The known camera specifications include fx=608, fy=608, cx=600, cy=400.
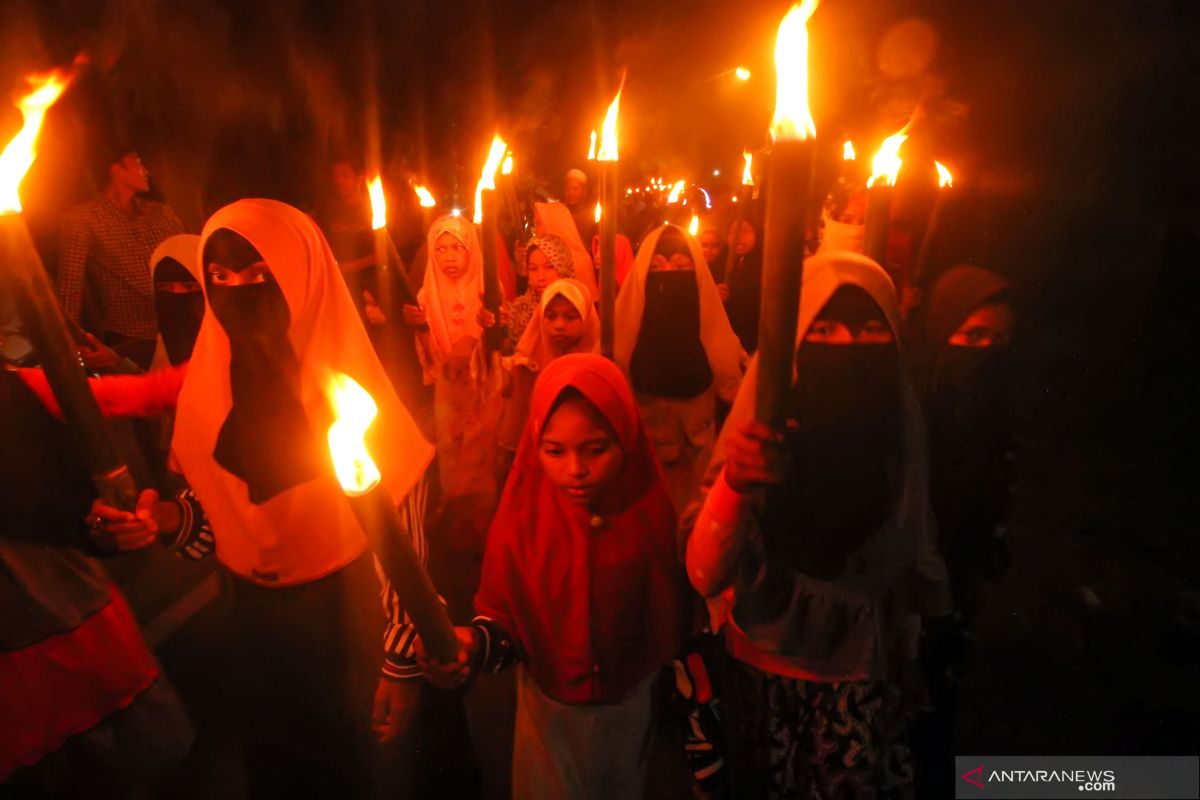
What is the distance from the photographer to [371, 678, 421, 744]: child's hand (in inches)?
83.1

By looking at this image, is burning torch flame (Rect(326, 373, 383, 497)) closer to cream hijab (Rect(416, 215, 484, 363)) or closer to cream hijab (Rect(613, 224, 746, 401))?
cream hijab (Rect(613, 224, 746, 401))

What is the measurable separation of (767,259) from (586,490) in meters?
1.12

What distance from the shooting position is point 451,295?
199 inches

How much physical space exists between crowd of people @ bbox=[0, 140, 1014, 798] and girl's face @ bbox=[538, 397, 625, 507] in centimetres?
1

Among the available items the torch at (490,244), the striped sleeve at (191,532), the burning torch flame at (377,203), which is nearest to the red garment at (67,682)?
the striped sleeve at (191,532)

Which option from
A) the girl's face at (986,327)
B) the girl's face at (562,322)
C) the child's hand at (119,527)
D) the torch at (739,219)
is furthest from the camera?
the torch at (739,219)

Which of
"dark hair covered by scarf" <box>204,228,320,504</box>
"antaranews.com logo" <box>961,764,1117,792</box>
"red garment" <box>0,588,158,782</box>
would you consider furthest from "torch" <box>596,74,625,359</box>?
"antaranews.com logo" <box>961,764,1117,792</box>

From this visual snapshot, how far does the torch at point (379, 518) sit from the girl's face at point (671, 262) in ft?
9.77

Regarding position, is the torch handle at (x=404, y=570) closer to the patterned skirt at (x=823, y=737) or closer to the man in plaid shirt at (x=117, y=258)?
the patterned skirt at (x=823, y=737)

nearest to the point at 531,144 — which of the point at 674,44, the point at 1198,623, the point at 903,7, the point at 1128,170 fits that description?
the point at 674,44

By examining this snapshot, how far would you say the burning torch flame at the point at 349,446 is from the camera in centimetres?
102

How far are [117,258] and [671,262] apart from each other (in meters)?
4.39

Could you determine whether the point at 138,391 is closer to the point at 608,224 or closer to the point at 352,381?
the point at 352,381

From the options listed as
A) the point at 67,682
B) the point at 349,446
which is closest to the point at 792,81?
the point at 349,446
